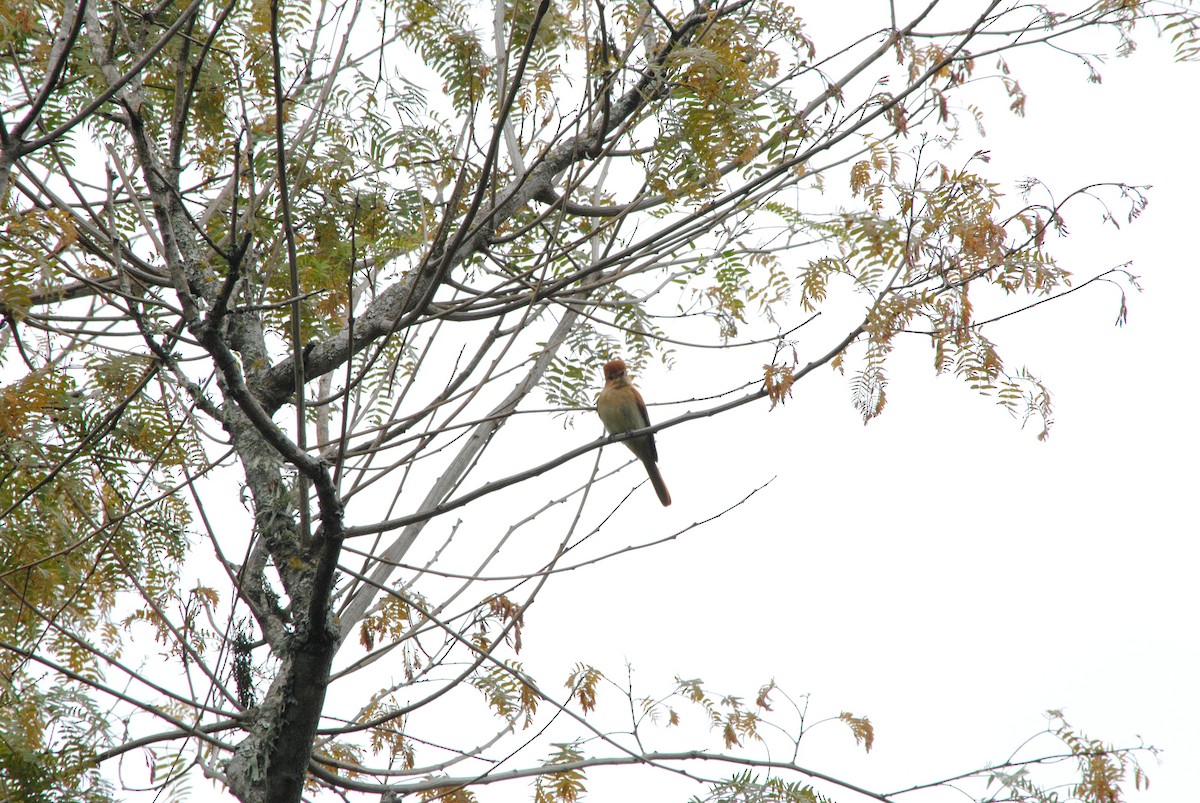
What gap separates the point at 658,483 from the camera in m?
7.04

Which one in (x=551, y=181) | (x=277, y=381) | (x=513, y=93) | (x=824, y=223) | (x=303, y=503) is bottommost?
(x=303, y=503)

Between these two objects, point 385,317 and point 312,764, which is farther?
point 385,317

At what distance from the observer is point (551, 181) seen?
181 inches

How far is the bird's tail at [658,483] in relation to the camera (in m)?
6.84

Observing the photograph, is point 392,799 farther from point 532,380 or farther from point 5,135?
point 5,135

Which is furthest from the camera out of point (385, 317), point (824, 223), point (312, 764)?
point (824, 223)

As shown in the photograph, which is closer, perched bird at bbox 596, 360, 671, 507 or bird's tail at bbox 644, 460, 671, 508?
perched bird at bbox 596, 360, 671, 507

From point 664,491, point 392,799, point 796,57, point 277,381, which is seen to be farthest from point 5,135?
point 664,491

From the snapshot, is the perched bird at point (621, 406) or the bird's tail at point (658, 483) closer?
the perched bird at point (621, 406)

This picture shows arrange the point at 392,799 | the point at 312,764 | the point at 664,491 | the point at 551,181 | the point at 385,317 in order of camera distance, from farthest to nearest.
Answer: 1. the point at 664,491
2. the point at 551,181
3. the point at 385,317
4. the point at 312,764
5. the point at 392,799

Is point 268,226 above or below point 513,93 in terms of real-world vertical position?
above

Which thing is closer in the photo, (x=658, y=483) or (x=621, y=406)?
(x=621, y=406)

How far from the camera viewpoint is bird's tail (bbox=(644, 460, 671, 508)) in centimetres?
684

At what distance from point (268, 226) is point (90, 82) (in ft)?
2.73
